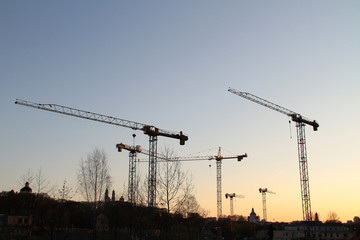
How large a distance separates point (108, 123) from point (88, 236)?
2323 cm

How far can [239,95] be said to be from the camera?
81.9 m

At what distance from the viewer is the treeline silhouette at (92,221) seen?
1330 inches

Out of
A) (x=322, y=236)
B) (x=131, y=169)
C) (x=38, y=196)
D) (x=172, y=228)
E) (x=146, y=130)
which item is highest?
(x=146, y=130)

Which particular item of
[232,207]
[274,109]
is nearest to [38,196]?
[274,109]

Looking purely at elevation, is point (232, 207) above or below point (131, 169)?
below

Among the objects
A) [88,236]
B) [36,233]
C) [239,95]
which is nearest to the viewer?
[36,233]

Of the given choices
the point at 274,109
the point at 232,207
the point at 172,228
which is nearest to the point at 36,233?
the point at 172,228

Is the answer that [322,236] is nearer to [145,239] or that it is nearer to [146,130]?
[146,130]

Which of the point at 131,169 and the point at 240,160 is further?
the point at 240,160

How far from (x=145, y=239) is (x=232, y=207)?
11486cm

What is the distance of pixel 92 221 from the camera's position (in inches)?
2394

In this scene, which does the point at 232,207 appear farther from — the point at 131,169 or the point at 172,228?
the point at 172,228

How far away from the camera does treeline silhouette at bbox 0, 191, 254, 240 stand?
33781mm

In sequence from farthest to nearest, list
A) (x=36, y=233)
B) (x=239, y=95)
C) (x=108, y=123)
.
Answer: (x=239, y=95)
(x=108, y=123)
(x=36, y=233)
